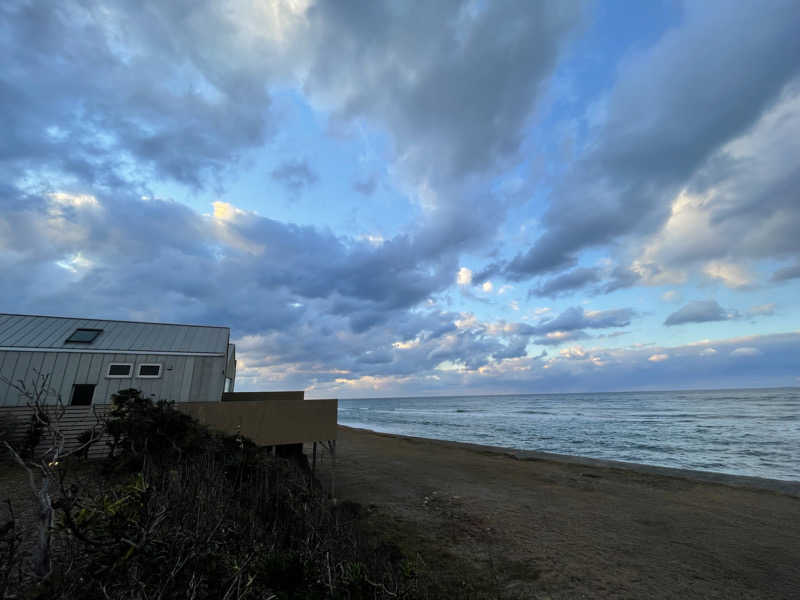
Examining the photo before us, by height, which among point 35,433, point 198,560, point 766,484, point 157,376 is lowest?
point 766,484

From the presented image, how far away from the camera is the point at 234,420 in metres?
12.0

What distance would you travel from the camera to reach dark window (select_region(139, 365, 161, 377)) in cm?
1502

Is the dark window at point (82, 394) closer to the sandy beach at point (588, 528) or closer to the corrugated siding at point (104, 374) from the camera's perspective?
the corrugated siding at point (104, 374)

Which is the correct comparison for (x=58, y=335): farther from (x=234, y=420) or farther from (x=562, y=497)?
(x=562, y=497)

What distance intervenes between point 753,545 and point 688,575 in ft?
12.1

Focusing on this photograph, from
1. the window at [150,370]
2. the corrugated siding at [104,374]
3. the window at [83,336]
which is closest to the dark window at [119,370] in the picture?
the corrugated siding at [104,374]

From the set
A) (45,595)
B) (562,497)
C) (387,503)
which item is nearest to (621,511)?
(562,497)

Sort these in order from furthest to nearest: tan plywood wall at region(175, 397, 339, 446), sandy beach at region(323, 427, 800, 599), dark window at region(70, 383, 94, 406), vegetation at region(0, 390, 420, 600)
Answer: dark window at region(70, 383, 94, 406)
tan plywood wall at region(175, 397, 339, 446)
sandy beach at region(323, 427, 800, 599)
vegetation at region(0, 390, 420, 600)

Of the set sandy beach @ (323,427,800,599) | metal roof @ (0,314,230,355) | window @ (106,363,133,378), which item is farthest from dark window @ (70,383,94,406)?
sandy beach @ (323,427,800,599)

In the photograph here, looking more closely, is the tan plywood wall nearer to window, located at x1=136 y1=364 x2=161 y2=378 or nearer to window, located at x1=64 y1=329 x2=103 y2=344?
window, located at x1=136 y1=364 x2=161 y2=378

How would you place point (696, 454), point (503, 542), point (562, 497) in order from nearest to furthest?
1. point (503, 542)
2. point (562, 497)
3. point (696, 454)

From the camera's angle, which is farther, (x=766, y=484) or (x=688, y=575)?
(x=766, y=484)

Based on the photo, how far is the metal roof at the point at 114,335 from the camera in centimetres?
1463

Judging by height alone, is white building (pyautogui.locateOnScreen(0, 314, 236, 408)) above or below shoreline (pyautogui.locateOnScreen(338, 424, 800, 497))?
above
